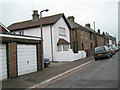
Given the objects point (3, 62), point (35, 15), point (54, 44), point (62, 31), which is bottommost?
point (3, 62)

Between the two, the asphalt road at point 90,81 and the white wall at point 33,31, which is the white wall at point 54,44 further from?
the asphalt road at point 90,81

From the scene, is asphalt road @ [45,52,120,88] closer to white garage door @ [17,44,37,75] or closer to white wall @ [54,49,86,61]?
white garage door @ [17,44,37,75]

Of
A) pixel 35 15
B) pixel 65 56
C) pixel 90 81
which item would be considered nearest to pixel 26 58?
pixel 90 81

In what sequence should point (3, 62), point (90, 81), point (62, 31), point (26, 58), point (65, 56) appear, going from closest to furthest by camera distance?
1. point (90, 81)
2. point (3, 62)
3. point (26, 58)
4. point (65, 56)
5. point (62, 31)

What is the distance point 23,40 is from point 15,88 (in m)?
4.87

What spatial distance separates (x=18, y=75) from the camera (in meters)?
11.0

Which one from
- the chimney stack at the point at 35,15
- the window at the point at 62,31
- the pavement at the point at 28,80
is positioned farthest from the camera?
the chimney stack at the point at 35,15

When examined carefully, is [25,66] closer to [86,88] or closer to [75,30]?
[86,88]

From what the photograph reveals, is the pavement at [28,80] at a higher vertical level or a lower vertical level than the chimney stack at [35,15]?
lower

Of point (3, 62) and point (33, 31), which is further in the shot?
point (33, 31)

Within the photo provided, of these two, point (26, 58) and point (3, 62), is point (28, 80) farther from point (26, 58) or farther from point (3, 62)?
point (26, 58)

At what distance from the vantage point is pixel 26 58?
12.0m

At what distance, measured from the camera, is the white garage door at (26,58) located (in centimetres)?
1132

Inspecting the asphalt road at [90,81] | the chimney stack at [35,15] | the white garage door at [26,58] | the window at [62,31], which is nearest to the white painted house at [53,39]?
the window at [62,31]
